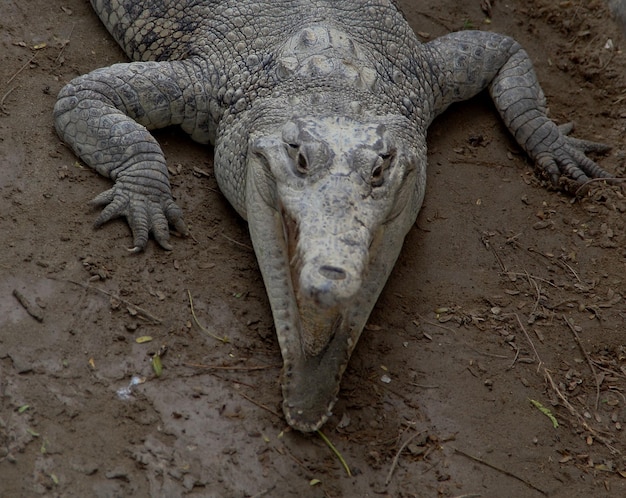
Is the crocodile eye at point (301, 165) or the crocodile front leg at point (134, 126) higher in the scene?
the crocodile eye at point (301, 165)

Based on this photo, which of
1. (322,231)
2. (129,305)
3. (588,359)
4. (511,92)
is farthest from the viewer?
(511,92)

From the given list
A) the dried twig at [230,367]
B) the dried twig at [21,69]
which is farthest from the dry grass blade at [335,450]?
the dried twig at [21,69]

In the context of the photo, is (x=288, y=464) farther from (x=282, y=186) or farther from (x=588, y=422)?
(x=588, y=422)

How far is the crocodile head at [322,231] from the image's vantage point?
2904mm

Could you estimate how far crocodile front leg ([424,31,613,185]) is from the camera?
481 centimetres

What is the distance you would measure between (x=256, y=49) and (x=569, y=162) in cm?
200

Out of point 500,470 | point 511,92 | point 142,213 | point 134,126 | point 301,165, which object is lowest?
point 500,470

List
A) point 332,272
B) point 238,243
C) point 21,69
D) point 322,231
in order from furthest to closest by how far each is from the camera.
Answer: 1. point 21,69
2. point 238,243
3. point 322,231
4. point 332,272

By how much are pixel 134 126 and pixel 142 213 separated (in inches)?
21.3

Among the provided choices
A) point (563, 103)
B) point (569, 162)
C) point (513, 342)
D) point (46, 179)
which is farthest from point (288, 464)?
point (563, 103)

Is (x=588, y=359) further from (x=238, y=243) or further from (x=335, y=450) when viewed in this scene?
(x=238, y=243)

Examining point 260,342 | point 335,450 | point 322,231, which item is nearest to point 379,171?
point 322,231

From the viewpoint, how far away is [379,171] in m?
3.35

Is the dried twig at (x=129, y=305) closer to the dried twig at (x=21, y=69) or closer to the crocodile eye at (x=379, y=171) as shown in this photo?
the crocodile eye at (x=379, y=171)
